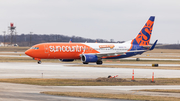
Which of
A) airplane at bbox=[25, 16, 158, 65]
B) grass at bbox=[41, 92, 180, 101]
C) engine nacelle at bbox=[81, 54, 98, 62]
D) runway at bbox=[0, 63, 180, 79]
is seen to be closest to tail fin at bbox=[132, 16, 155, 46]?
airplane at bbox=[25, 16, 158, 65]

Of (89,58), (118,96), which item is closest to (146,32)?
(89,58)

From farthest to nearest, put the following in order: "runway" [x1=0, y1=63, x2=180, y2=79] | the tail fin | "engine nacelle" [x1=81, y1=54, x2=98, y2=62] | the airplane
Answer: the tail fin, the airplane, "engine nacelle" [x1=81, y1=54, x2=98, y2=62], "runway" [x1=0, y1=63, x2=180, y2=79]

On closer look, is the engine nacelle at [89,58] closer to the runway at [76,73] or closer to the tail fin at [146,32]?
the tail fin at [146,32]

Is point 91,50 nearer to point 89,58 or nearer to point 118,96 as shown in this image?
point 89,58

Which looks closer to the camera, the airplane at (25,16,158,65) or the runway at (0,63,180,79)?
the runway at (0,63,180,79)

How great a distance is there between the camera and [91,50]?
6388 cm

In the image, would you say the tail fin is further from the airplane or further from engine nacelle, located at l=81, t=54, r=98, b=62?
engine nacelle, located at l=81, t=54, r=98, b=62

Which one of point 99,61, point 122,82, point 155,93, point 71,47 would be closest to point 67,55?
point 71,47

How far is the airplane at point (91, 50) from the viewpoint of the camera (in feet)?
198

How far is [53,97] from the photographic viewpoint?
20484 millimetres

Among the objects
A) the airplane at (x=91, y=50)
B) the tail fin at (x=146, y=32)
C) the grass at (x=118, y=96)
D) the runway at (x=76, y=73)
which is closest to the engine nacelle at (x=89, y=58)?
the airplane at (x=91, y=50)

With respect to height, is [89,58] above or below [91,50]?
below

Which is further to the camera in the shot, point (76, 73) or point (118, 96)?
point (76, 73)

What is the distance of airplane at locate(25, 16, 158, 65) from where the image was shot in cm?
6038
